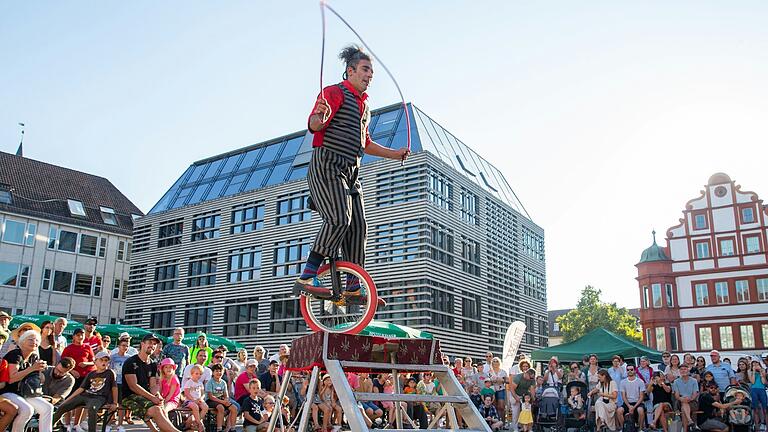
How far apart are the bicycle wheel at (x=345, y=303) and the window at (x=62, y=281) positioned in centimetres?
3973

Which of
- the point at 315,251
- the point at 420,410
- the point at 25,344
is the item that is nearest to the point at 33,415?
the point at 25,344

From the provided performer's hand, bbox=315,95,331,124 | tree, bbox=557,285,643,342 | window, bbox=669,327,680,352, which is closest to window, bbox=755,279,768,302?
window, bbox=669,327,680,352

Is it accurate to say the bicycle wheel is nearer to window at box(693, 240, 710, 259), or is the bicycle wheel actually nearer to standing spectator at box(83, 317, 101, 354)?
standing spectator at box(83, 317, 101, 354)

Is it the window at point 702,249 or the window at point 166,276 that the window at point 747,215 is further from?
the window at point 166,276

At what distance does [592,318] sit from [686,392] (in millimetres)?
51725

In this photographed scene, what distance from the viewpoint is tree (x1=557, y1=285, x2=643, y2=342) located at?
206 ft

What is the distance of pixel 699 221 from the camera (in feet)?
151

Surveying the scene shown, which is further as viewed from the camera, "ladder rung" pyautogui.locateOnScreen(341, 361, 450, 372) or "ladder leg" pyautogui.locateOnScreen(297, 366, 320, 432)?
"ladder rung" pyautogui.locateOnScreen(341, 361, 450, 372)

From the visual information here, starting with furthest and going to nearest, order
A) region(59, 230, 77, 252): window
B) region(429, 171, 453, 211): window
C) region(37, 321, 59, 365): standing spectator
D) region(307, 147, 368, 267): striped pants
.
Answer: region(59, 230, 77, 252): window < region(429, 171, 453, 211): window < region(37, 321, 59, 365): standing spectator < region(307, 147, 368, 267): striped pants

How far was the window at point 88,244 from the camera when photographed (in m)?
42.2

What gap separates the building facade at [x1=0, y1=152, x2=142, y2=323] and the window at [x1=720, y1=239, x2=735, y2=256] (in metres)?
42.2

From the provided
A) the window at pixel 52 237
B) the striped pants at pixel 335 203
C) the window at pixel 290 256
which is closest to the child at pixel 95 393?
the striped pants at pixel 335 203

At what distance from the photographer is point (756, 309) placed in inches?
1688

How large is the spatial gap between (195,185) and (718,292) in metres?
36.4
